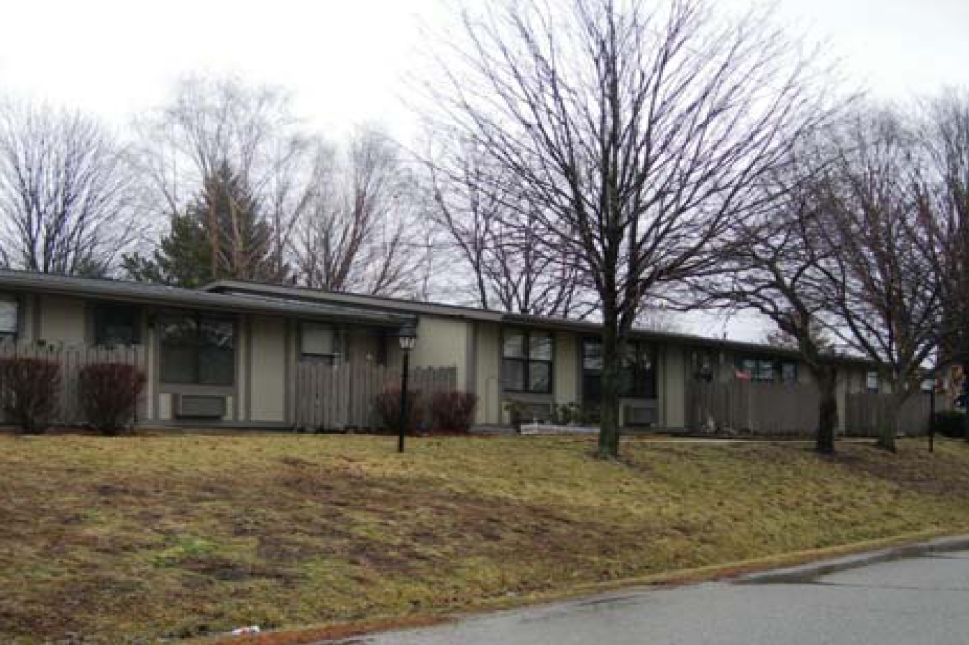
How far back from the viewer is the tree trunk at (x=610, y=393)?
63.4ft

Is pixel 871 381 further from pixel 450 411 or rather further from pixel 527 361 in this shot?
pixel 450 411

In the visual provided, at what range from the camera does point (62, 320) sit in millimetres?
20156

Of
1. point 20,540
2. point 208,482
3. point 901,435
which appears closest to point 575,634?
point 20,540

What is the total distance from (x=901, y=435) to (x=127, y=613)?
3451 cm

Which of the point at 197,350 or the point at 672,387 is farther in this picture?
the point at 672,387

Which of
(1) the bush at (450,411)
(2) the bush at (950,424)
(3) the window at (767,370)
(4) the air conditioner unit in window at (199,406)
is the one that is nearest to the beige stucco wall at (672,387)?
(3) the window at (767,370)

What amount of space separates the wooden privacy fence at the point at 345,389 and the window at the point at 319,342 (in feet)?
4.39

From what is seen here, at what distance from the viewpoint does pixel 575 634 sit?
8297 millimetres

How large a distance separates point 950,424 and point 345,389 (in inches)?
1086

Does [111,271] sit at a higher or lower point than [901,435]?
higher

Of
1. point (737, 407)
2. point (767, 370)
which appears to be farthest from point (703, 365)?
point (767, 370)

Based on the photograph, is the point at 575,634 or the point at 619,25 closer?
the point at 575,634

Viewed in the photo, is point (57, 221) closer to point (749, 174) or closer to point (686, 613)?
point (749, 174)

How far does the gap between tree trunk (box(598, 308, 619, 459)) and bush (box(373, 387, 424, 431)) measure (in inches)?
160
